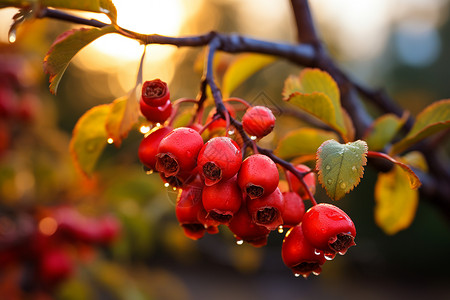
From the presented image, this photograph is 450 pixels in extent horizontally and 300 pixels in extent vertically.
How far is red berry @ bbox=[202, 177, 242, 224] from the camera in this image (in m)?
0.64

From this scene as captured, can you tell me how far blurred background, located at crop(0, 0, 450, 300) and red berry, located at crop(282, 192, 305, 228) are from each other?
0.18 meters

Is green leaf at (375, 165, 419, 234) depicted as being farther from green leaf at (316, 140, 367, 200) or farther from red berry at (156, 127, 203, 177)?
red berry at (156, 127, 203, 177)

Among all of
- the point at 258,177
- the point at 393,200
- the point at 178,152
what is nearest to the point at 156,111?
the point at 178,152

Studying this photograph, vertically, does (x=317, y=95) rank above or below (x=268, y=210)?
above

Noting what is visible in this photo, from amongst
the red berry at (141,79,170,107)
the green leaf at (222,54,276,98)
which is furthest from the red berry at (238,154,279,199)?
the green leaf at (222,54,276,98)

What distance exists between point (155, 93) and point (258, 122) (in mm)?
200

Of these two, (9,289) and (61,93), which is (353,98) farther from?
(61,93)

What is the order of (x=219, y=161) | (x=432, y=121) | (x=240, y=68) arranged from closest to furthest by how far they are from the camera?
(x=219, y=161), (x=432, y=121), (x=240, y=68)

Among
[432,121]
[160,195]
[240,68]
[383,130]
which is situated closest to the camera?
[432,121]

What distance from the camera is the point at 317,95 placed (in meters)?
0.82

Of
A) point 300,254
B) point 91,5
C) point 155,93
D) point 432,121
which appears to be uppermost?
point 91,5

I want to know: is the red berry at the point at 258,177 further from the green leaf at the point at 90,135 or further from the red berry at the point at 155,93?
the green leaf at the point at 90,135

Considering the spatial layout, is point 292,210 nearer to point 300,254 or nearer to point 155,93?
point 300,254

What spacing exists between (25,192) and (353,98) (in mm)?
2172
